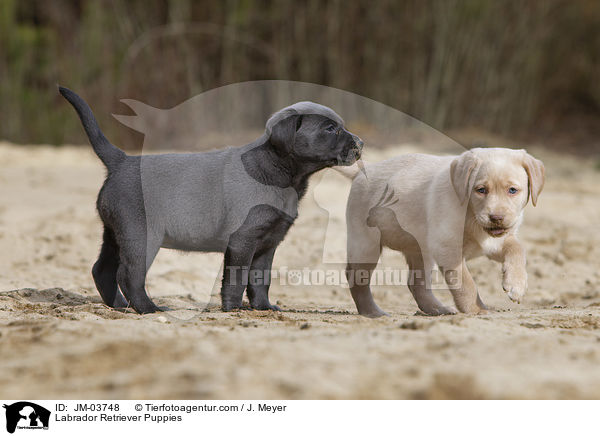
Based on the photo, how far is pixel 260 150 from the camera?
13.9ft

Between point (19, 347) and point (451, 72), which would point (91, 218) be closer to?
point (19, 347)

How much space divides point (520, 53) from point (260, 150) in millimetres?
11571

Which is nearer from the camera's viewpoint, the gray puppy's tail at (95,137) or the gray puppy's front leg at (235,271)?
the gray puppy's front leg at (235,271)

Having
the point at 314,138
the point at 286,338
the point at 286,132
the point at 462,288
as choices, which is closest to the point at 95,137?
the point at 286,132

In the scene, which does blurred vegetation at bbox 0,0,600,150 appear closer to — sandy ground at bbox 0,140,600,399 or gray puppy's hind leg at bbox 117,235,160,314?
sandy ground at bbox 0,140,600,399

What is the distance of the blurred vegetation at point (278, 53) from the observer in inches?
487

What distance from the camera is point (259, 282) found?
442 centimetres

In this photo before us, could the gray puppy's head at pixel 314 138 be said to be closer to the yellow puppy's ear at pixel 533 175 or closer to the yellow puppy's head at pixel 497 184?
the yellow puppy's head at pixel 497 184

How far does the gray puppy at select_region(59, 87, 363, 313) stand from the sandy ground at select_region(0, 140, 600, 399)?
354 mm

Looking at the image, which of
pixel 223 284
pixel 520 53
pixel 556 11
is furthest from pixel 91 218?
pixel 556 11

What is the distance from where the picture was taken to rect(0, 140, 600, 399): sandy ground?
7.80ft

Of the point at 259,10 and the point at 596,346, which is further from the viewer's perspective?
the point at 259,10
